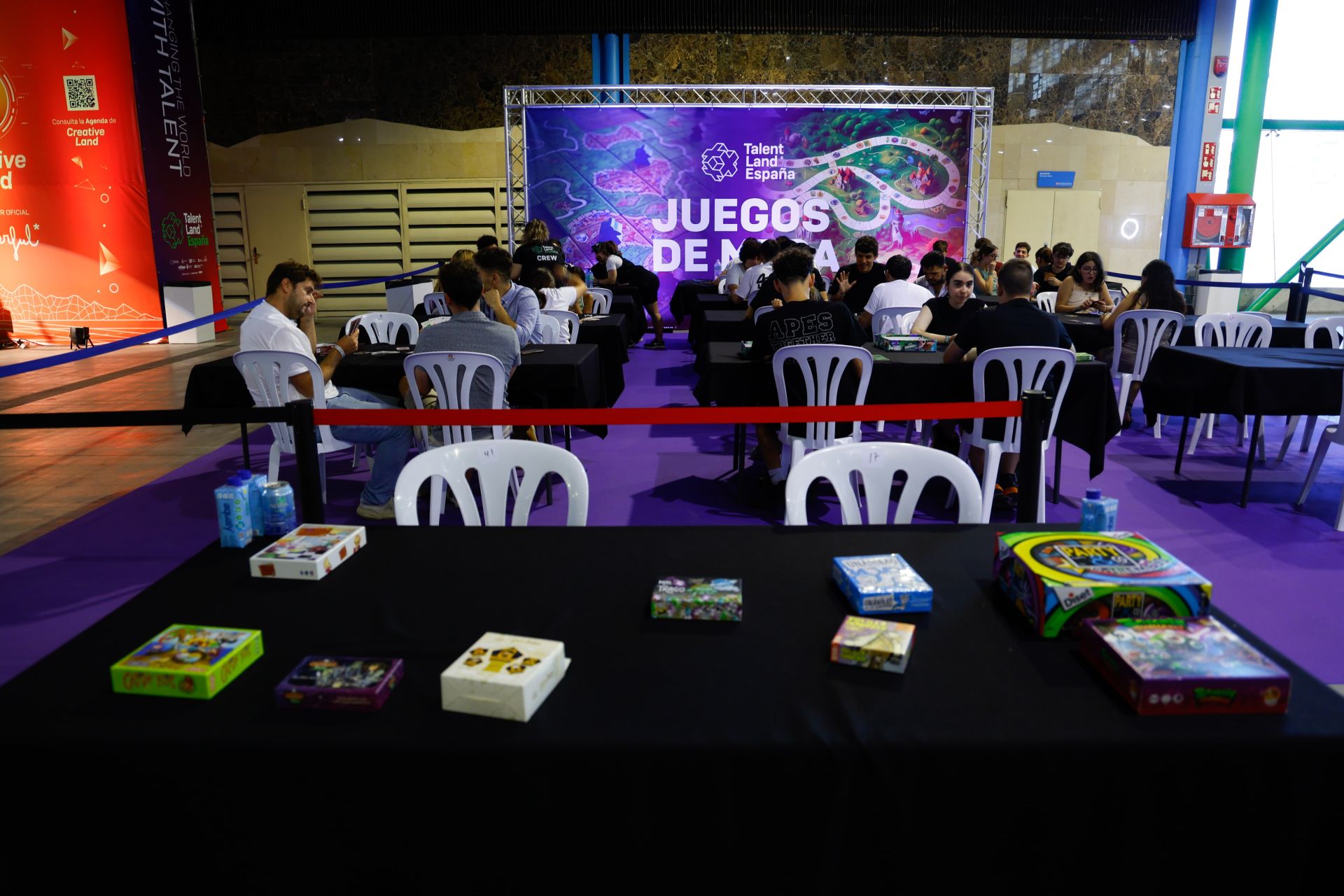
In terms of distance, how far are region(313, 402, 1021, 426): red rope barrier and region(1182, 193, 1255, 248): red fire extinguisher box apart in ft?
36.8

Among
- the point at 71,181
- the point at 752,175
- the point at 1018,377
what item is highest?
the point at 752,175

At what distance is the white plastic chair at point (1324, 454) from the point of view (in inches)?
167

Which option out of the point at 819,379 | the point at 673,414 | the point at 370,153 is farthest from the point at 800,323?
the point at 370,153

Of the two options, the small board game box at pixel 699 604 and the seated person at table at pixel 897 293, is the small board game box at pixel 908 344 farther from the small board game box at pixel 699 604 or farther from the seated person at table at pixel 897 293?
the small board game box at pixel 699 604

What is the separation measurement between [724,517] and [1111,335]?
11.5 ft

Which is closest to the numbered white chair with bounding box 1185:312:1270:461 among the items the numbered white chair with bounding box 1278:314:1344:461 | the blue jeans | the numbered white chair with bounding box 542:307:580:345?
the numbered white chair with bounding box 1278:314:1344:461

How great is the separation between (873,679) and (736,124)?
415 inches

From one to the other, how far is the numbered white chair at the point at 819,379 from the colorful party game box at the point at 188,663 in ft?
9.78

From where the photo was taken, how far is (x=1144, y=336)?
581 cm

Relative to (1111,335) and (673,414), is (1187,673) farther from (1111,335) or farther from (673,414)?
(1111,335)

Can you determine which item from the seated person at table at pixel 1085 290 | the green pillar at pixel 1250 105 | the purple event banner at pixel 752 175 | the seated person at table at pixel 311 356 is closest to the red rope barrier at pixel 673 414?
the seated person at table at pixel 311 356

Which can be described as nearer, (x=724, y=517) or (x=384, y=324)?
(x=724, y=517)

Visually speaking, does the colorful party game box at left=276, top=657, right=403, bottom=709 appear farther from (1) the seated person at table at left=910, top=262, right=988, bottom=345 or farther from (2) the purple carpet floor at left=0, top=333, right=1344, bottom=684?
(1) the seated person at table at left=910, top=262, right=988, bottom=345

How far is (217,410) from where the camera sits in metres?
2.42
